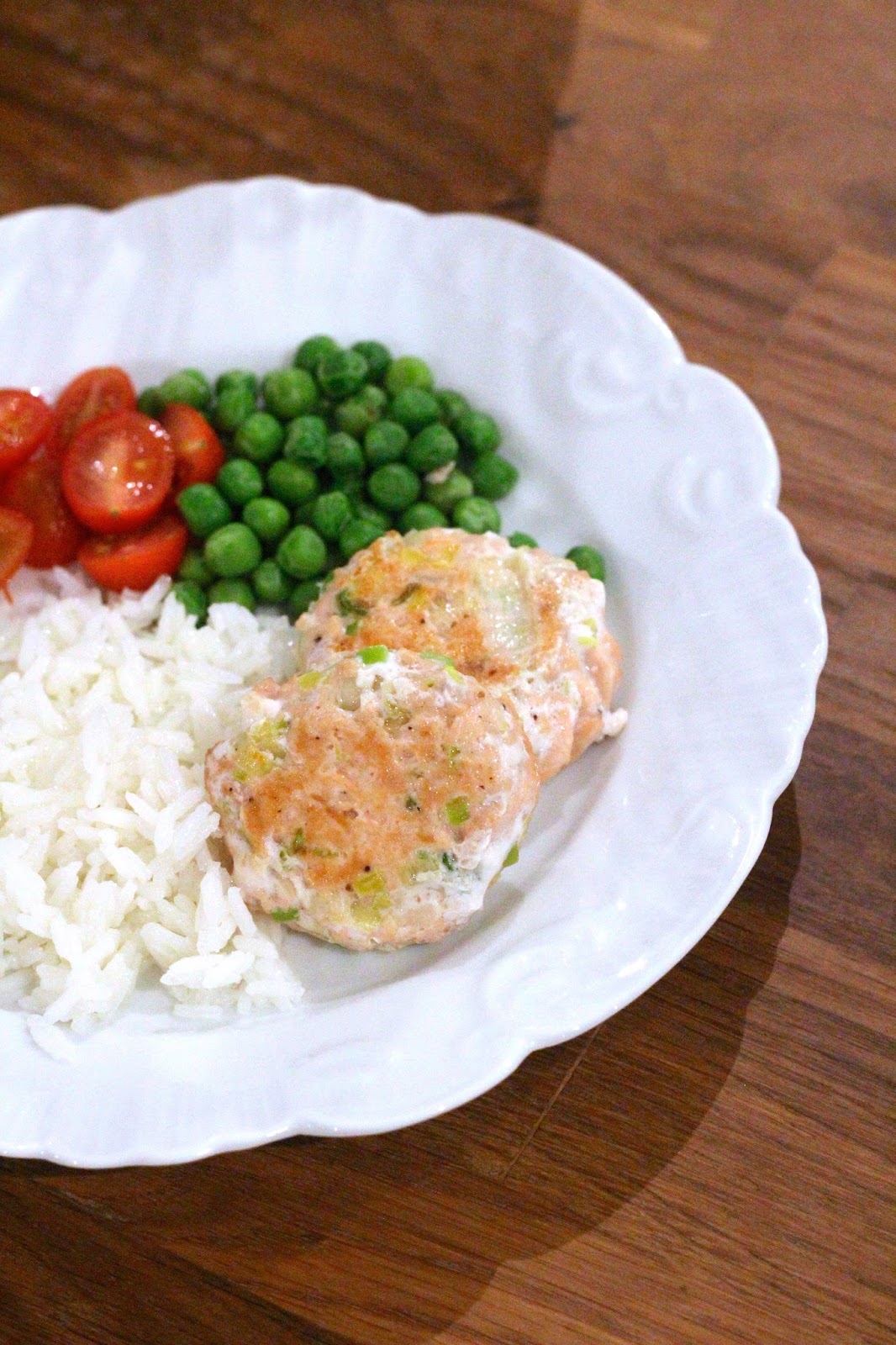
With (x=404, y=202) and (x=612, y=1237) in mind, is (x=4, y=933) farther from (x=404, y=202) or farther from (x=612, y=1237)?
(x=404, y=202)

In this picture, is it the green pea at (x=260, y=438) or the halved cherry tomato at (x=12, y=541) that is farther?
the green pea at (x=260, y=438)

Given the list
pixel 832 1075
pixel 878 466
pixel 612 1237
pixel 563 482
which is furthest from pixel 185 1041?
pixel 878 466

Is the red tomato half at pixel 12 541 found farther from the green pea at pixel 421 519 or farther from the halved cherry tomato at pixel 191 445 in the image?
the green pea at pixel 421 519

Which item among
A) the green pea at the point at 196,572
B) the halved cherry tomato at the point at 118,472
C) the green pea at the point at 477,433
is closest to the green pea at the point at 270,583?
the green pea at the point at 196,572

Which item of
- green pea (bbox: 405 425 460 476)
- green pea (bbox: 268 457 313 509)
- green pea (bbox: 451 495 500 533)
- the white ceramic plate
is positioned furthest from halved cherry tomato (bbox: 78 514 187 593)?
green pea (bbox: 451 495 500 533)

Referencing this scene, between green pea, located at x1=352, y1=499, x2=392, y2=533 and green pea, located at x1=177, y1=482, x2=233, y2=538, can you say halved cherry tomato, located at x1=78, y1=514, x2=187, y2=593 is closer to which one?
green pea, located at x1=177, y1=482, x2=233, y2=538

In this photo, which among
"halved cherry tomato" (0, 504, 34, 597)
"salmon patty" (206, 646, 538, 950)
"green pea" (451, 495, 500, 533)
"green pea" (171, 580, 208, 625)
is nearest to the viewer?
"salmon patty" (206, 646, 538, 950)

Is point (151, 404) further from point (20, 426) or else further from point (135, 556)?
point (135, 556)

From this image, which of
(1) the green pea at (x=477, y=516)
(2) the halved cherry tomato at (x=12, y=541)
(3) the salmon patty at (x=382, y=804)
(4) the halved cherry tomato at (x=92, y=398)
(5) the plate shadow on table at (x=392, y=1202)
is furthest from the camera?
(4) the halved cherry tomato at (x=92, y=398)
